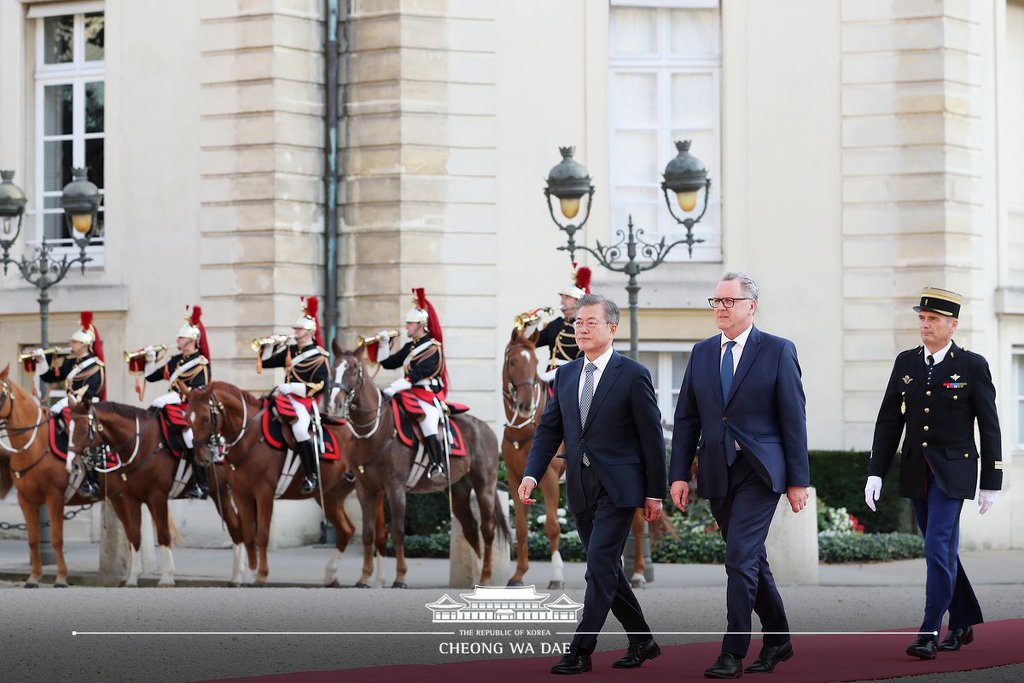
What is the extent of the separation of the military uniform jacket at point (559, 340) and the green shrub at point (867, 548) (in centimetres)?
382

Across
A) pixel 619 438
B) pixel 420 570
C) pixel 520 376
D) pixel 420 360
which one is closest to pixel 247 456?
pixel 420 360

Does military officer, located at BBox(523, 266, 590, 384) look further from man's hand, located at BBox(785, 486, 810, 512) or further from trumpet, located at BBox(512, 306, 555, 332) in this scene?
man's hand, located at BBox(785, 486, 810, 512)

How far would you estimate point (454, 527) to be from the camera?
16.1 metres

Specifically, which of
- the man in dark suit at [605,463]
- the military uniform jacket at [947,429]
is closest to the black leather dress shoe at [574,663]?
the man in dark suit at [605,463]

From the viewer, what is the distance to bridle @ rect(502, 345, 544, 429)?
15.4m

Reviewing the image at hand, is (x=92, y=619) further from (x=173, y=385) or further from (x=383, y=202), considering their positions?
(x=383, y=202)

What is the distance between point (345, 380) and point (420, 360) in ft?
2.86

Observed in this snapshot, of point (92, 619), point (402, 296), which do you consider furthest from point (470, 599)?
point (402, 296)

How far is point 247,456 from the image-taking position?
16.6 meters

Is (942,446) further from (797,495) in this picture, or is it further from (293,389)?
(293,389)

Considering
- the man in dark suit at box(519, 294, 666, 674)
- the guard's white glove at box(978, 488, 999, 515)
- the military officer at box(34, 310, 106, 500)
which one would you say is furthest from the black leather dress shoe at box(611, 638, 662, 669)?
the military officer at box(34, 310, 106, 500)

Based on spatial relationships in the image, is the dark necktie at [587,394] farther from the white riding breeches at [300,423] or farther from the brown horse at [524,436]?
the white riding breeches at [300,423]

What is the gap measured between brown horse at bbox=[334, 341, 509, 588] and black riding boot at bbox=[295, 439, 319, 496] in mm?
730

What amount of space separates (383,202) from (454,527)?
598cm
